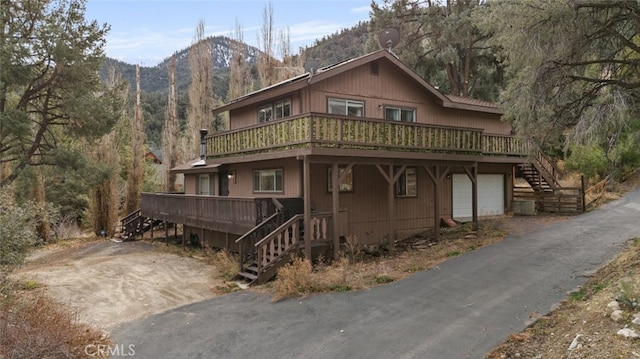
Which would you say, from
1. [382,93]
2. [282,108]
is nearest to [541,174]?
[382,93]

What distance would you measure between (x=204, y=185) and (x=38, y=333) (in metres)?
16.0

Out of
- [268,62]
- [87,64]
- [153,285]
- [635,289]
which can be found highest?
[268,62]

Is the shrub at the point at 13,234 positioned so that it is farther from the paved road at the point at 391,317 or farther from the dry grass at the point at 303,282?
the dry grass at the point at 303,282

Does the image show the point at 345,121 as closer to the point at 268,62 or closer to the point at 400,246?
the point at 400,246

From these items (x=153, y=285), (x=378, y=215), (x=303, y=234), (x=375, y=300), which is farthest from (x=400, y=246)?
(x=153, y=285)

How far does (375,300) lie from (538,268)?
4874mm

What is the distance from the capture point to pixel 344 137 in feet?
42.5

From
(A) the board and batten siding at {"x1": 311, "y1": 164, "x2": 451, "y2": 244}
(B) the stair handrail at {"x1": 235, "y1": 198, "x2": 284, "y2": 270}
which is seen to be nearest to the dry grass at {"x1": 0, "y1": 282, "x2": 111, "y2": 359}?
(B) the stair handrail at {"x1": 235, "y1": 198, "x2": 284, "y2": 270}

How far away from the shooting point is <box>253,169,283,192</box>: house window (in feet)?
52.2

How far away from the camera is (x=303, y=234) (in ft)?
43.2

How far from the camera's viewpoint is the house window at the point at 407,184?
17.2 m

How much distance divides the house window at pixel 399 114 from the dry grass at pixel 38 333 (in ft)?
41.0

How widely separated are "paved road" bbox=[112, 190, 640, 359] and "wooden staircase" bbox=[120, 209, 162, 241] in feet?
47.5

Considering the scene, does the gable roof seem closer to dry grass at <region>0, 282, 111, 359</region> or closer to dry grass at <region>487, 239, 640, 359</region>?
dry grass at <region>487, 239, 640, 359</region>
